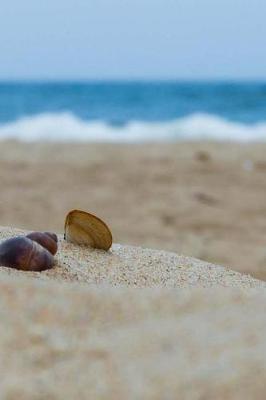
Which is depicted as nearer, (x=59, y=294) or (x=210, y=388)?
(x=210, y=388)

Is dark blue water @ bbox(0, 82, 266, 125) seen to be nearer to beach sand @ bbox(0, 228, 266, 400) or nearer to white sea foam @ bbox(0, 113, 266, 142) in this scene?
white sea foam @ bbox(0, 113, 266, 142)

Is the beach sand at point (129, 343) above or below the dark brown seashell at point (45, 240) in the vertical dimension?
below

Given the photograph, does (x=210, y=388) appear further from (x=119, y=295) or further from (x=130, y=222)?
(x=130, y=222)

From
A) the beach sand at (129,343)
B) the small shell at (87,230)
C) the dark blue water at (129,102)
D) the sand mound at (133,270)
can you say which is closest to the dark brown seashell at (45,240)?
the sand mound at (133,270)

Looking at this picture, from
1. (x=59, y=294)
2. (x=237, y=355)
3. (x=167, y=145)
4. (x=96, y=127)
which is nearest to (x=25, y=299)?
(x=59, y=294)

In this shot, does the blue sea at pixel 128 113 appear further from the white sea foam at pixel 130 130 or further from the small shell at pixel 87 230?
the small shell at pixel 87 230

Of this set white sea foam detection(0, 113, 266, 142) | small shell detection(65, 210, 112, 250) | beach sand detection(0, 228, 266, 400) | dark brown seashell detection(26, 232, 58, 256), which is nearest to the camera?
beach sand detection(0, 228, 266, 400)

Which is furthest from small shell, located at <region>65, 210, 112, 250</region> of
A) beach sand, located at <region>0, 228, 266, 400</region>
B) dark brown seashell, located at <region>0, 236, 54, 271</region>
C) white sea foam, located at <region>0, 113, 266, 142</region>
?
white sea foam, located at <region>0, 113, 266, 142</region>
